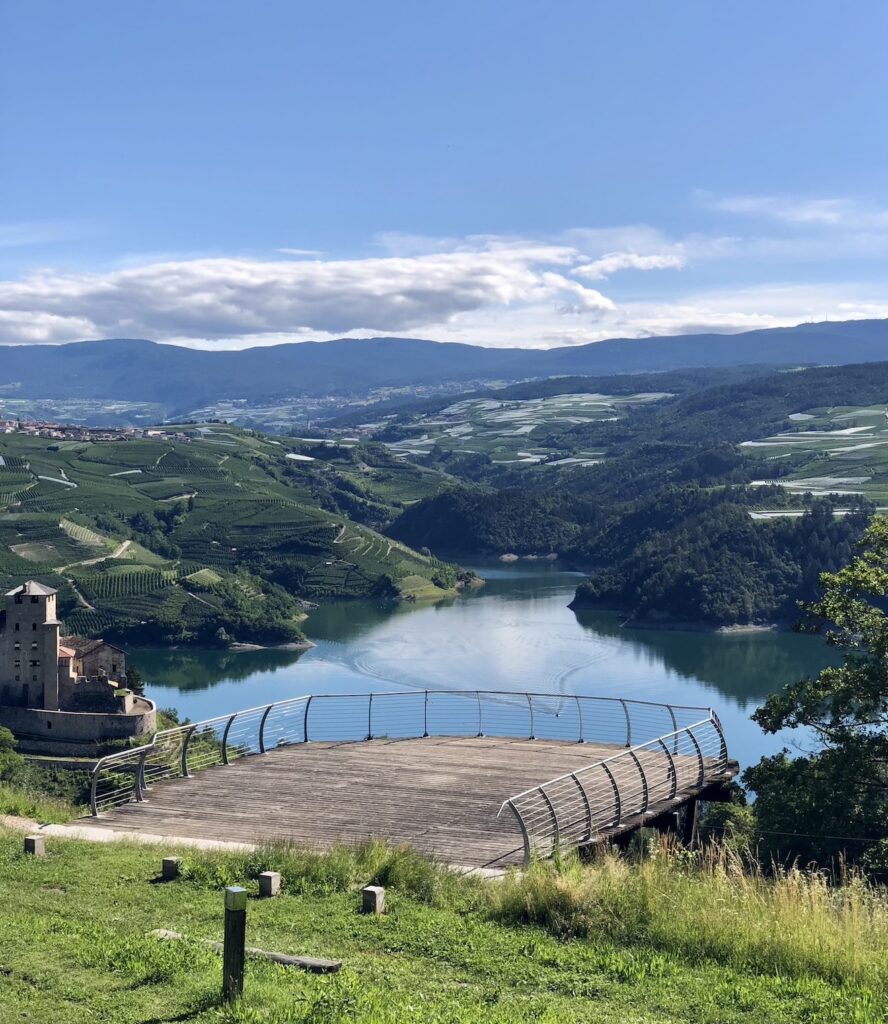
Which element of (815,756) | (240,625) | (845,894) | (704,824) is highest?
(845,894)

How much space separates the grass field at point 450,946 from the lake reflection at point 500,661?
37.4 metres

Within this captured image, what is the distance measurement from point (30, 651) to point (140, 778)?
41.9m

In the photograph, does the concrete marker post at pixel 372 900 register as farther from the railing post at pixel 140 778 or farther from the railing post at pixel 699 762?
the railing post at pixel 699 762

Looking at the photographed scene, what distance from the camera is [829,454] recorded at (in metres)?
132

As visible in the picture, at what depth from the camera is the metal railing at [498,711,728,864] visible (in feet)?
30.5

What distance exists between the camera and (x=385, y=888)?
7484 mm

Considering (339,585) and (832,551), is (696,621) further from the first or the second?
(339,585)

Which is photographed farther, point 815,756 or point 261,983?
point 815,756

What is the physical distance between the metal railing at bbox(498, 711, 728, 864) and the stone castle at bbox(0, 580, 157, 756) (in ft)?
130

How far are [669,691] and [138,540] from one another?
192 ft

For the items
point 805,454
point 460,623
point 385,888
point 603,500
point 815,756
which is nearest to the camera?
point 385,888

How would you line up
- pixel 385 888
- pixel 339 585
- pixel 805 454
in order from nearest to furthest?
pixel 385 888
pixel 339 585
pixel 805 454

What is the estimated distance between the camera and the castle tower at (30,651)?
4994 centimetres

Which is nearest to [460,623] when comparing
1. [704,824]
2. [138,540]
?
[138,540]
